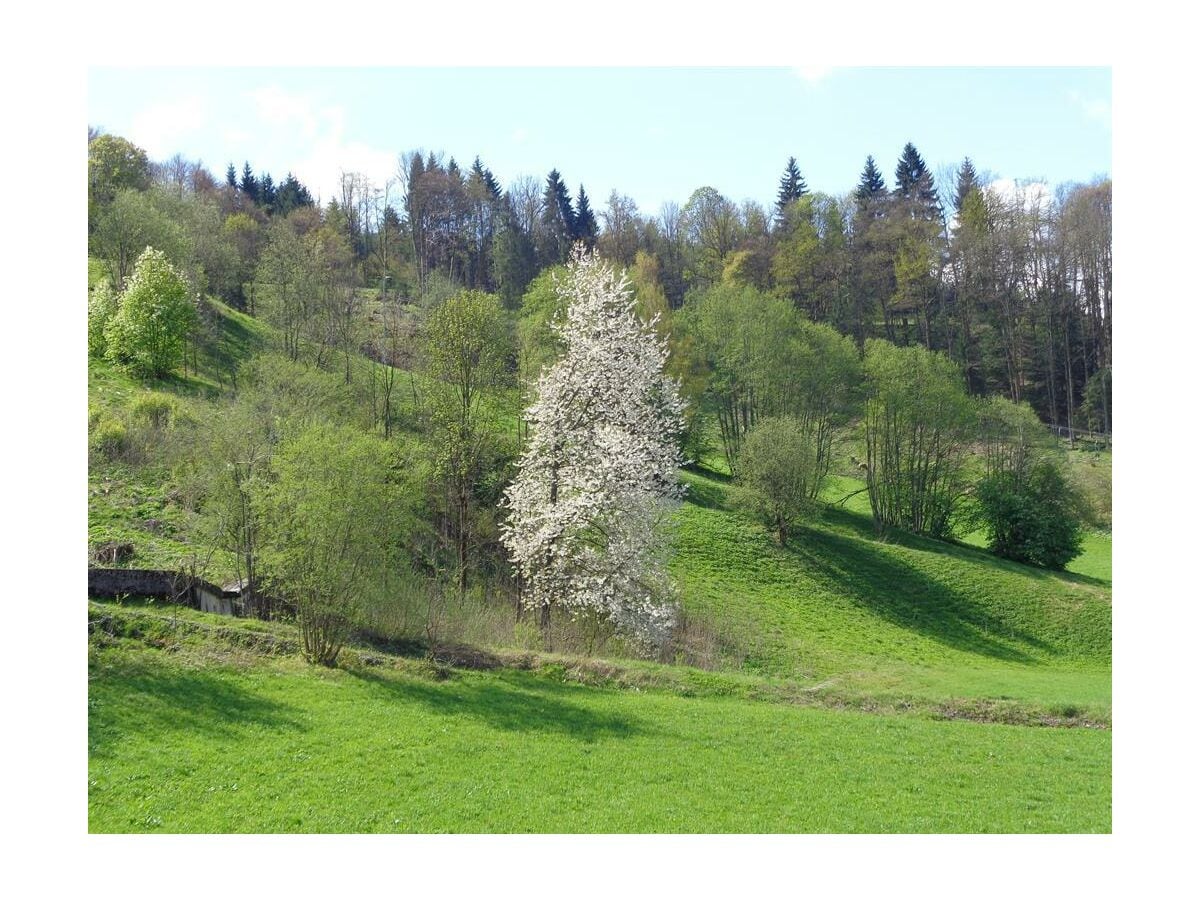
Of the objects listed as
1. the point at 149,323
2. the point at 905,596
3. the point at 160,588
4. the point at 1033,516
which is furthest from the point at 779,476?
the point at 149,323

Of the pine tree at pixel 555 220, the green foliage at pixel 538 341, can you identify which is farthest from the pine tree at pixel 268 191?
the green foliage at pixel 538 341

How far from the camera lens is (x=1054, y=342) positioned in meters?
63.2

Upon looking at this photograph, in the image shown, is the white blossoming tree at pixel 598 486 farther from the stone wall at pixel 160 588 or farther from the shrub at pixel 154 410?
the shrub at pixel 154 410

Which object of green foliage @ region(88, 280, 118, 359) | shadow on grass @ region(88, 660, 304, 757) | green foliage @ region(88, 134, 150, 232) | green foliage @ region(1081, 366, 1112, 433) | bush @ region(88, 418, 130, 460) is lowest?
shadow on grass @ region(88, 660, 304, 757)

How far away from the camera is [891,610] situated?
110 feet

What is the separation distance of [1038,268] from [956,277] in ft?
19.4

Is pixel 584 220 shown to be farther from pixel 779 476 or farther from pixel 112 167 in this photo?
pixel 779 476

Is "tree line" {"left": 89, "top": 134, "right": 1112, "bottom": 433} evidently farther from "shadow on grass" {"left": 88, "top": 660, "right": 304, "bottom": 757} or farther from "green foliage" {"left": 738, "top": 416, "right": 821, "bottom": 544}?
"shadow on grass" {"left": 88, "top": 660, "right": 304, "bottom": 757}

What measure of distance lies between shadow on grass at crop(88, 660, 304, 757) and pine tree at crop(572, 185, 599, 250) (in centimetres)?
7018

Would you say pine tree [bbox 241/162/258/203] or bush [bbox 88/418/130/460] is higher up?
pine tree [bbox 241/162/258/203]

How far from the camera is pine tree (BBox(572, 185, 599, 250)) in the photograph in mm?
83250

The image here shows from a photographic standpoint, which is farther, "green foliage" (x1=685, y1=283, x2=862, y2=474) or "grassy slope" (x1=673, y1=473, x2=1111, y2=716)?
"green foliage" (x1=685, y1=283, x2=862, y2=474)

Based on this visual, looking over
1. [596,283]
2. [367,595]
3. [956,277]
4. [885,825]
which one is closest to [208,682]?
[367,595]

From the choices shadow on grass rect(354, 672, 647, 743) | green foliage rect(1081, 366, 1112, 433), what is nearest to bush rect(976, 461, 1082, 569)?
green foliage rect(1081, 366, 1112, 433)
